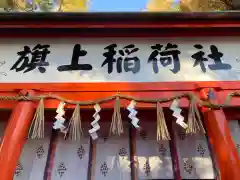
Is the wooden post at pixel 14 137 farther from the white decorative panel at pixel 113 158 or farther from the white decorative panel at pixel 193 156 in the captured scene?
the white decorative panel at pixel 193 156

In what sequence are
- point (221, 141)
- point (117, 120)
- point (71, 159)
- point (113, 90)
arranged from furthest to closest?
point (113, 90) < point (71, 159) < point (117, 120) < point (221, 141)

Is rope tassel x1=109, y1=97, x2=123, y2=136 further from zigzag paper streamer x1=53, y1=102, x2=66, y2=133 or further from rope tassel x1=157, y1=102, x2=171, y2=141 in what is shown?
zigzag paper streamer x1=53, y1=102, x2=66, y2=133

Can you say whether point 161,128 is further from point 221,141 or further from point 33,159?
point 33,159

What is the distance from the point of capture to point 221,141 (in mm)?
2416

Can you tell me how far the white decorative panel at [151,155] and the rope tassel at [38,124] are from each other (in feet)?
2.95

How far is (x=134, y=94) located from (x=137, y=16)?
85 centimetres

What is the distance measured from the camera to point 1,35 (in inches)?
125

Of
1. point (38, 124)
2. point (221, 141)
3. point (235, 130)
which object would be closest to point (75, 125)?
point (38, 124)

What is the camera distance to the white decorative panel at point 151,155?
260 centimetres

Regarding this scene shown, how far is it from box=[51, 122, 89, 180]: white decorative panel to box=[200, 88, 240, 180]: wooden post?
114cm

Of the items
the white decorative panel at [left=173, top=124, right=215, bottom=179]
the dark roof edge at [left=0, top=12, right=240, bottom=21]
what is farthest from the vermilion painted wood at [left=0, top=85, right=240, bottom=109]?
the dark roof edge at [left=0, top=12, right=240, bottom=21]

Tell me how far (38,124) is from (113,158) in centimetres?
74

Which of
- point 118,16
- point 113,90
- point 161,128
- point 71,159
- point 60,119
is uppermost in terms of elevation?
point 118,16

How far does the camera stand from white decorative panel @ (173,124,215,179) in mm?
2600
